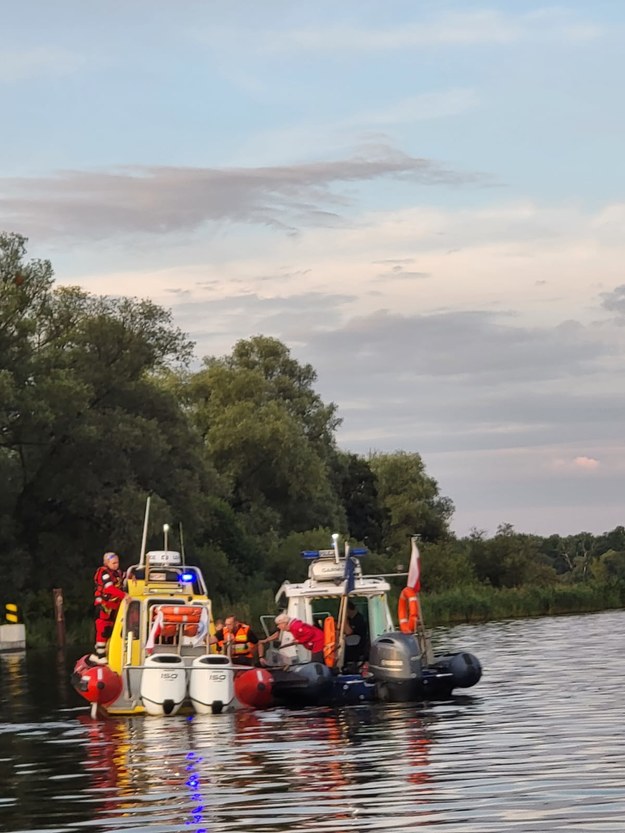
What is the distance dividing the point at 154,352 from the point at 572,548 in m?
126

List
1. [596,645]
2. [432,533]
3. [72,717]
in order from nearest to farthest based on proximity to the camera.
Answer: [72,717] < [596,645] < [432,533]

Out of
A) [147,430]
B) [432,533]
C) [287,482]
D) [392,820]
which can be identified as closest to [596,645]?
[147,430]

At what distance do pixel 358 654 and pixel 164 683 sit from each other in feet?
16.6

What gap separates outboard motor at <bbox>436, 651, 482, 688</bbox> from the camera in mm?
31594

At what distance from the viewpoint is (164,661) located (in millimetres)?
29812

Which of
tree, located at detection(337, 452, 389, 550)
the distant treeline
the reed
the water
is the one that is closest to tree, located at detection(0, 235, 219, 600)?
the distant treeline

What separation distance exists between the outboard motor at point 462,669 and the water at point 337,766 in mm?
391

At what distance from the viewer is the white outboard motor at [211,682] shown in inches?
1171

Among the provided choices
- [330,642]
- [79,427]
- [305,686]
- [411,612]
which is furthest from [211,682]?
[79,427]

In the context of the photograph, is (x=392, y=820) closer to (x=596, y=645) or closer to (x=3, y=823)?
(x=3, y=823)

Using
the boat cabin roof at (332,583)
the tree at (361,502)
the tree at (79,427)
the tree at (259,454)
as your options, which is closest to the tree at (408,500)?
the tree at (361,502)

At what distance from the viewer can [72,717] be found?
32.6 meters

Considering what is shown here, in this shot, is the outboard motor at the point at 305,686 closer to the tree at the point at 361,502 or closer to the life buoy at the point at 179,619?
the life buoy at the point at 179,619

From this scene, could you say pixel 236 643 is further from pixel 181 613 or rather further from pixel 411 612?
pixel 411 612
